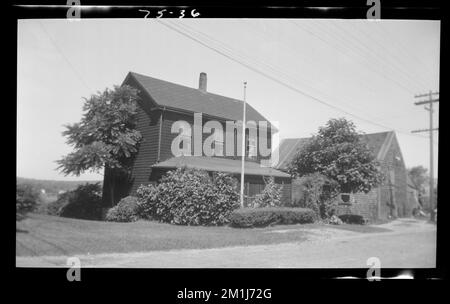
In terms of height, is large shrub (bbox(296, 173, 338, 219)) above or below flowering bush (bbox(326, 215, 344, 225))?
above

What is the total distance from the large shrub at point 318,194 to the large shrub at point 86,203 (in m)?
8.39

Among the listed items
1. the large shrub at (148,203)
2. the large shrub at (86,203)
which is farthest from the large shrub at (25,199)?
the large shrub at (148,203)

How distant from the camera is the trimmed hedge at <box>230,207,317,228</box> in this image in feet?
41.5

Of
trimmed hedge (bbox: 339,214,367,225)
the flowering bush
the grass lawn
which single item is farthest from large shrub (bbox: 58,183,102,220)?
trimmed hedge (bbox: 339,214,367,225)

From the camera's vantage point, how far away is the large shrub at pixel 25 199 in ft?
21.8

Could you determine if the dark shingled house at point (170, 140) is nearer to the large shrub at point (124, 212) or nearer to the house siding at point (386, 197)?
the large shrub at point (124, 212)

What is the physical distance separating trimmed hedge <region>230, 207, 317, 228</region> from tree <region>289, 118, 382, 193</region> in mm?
1876

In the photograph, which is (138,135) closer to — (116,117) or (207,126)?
(116,117)

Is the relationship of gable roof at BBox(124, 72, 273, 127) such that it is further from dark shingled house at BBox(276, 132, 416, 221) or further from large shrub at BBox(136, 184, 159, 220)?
large shrub at BBox(136, 184, 159, 220)

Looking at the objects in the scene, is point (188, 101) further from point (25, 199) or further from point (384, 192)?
point (384, 192)

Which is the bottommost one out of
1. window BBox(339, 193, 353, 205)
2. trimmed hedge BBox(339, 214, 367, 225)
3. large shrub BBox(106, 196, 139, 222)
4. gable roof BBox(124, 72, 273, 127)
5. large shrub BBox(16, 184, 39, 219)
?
trimmed hedge BBox(339, 214, 367, 225)

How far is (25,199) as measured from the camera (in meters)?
6.92
